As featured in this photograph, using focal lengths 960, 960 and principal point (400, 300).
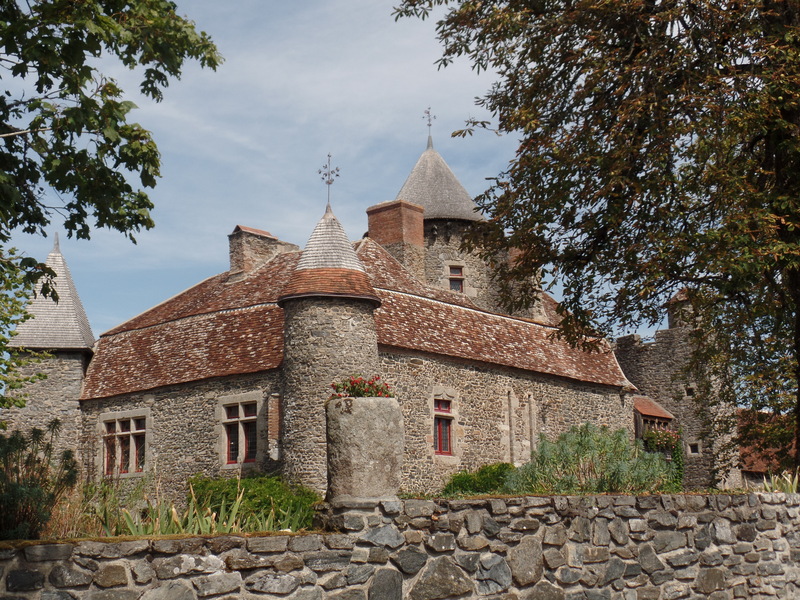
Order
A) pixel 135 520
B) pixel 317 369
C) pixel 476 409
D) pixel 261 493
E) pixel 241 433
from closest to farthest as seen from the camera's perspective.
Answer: pixel 135 520, pixel 261 493, pixel 317 369, pixel 241 433, pixel 476 409

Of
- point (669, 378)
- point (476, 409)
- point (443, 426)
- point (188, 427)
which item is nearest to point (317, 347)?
point (443, 426)

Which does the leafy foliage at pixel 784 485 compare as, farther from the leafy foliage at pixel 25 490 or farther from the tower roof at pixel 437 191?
the tower roof at pixel 437 191

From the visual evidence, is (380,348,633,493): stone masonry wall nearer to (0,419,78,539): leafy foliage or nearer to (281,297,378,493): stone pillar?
(281,297,378,493): stone pillar

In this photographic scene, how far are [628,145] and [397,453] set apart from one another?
6.88m

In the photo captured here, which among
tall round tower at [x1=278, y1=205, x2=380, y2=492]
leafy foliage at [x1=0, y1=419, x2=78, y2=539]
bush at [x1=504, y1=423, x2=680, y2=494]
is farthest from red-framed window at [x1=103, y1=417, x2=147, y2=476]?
leafy foliage at [x1=0, y1=419, x2=78, y2=539]

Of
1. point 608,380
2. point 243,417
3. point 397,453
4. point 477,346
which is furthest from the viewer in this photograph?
point 608,380

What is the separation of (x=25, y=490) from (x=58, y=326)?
21344 mm

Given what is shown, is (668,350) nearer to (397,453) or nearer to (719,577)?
(719,577)

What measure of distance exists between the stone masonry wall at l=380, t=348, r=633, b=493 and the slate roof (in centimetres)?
37

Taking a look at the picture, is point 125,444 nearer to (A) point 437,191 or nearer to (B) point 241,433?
(B) point 241,433

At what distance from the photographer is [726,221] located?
12406mm

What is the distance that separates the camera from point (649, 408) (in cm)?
3462

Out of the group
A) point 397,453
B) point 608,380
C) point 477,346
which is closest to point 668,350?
point 608,380

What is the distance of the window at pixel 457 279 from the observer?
105 ft
